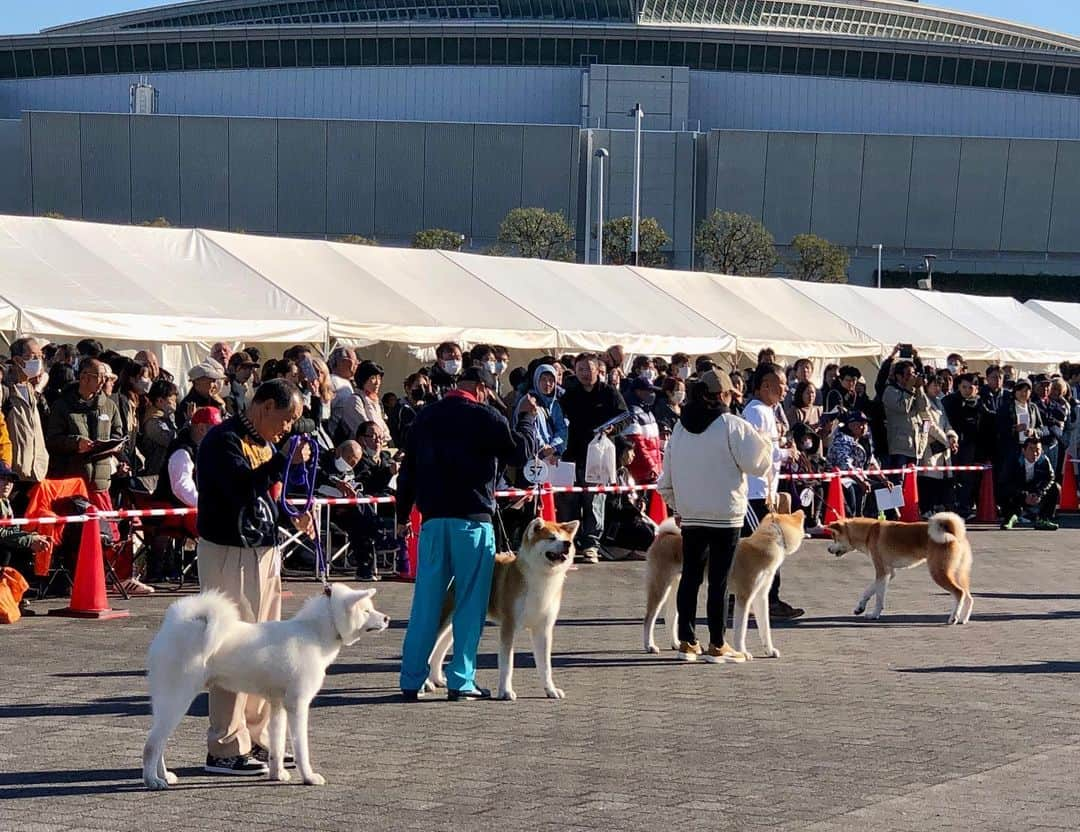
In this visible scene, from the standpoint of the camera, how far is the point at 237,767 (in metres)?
7.52

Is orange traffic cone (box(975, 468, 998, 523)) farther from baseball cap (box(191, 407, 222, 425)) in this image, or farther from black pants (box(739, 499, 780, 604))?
baseball cap (box(191, 407, 222, 425))

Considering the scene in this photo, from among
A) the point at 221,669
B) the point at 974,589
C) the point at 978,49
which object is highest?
the point at 978,49

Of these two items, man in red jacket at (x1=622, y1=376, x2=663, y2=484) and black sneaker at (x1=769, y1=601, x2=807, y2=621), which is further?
man in red jacket at (x1=622, y1=376, x2=663, y2=484)

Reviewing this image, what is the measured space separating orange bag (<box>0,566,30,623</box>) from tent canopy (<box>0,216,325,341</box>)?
5.57 metres

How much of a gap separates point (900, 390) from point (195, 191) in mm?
75052

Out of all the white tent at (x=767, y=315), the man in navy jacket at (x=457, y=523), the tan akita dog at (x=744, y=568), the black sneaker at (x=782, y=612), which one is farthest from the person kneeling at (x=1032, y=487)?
the man in navy jacket at (x=457, y=523)

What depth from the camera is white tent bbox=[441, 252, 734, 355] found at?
2492 centimetres

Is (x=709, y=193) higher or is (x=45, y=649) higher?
(x=709, y=193)

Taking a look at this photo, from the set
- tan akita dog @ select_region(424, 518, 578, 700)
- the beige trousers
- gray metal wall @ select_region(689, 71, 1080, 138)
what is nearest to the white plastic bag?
tan akita dog @ select_region(424, 518, 578, 700)

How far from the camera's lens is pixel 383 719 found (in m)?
8.95

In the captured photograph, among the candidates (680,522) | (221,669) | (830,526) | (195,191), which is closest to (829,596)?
(830,526)

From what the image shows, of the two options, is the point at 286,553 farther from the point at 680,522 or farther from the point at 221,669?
the point at 221,669

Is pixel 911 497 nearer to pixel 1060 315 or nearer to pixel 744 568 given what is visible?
pixel 744 568

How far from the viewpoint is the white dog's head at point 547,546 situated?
9.45 metres
